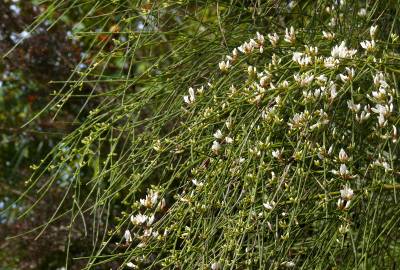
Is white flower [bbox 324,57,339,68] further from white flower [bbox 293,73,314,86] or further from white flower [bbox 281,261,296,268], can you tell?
white flower [bbox 281,261,296,268]

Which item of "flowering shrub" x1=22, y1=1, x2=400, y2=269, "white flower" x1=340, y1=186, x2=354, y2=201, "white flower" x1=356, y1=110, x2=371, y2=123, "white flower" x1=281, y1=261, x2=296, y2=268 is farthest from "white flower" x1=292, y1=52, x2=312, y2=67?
"white flower" x1=281, y1=261, x2=296, y2=268

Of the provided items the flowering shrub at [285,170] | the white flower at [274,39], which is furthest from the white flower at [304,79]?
the white flower at [274,39]

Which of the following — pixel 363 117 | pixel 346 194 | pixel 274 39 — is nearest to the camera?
pixel 346 194

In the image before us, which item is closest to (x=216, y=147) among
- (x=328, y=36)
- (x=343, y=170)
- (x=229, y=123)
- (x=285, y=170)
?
(x=229, y=123)

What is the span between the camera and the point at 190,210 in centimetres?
176

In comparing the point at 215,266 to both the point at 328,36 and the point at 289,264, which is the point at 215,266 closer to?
the point at 289,264

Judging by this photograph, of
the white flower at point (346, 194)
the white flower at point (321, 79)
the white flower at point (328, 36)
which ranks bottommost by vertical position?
the white flower at point (346, 194)

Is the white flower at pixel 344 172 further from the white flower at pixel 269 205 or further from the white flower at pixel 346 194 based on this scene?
the white flower at pixel 269 205

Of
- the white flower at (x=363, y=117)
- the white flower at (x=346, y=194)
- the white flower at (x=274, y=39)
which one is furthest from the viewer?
the white flower at (x=274, y=39)

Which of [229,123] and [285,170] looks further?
[229,123]

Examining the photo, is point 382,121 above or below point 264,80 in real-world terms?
below

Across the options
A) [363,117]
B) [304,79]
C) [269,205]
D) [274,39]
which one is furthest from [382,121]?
[274,39]

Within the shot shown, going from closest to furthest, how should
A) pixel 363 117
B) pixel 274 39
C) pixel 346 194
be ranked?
pixel 346 194, pixel 363 117, pixel 274 39

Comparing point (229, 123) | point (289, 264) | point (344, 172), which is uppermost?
point (229, 123)
